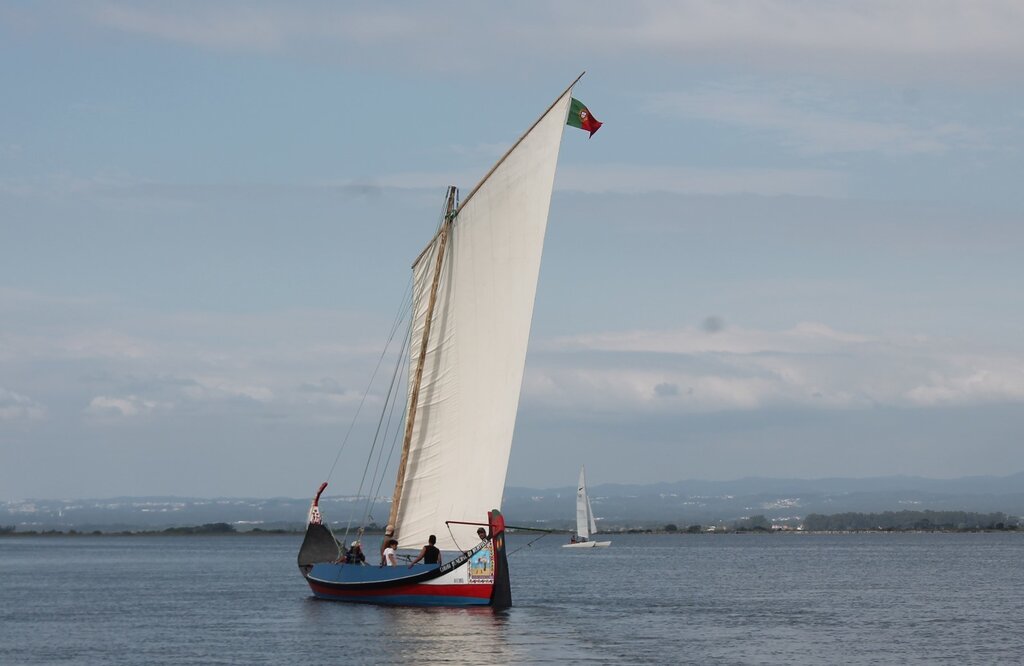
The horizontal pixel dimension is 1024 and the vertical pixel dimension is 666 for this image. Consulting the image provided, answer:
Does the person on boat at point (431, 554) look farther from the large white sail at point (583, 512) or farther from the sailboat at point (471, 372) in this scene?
the large white sail at point (583, 512)

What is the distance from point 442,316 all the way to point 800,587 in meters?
34.5

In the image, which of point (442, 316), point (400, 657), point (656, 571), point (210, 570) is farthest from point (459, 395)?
point (210, 570)

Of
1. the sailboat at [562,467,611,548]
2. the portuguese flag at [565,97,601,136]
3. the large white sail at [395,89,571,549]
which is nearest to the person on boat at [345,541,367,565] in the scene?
the large white sail at [395,89,571,549]

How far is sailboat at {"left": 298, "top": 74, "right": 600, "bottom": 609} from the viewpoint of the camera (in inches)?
1939

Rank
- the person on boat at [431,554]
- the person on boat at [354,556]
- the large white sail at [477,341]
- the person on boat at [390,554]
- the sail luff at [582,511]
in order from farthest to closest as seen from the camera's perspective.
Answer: the sail luff at [582,511] → the person on boat at [354,556] → the person on boat at [390,554] → the person on boat at [431,554] → the large white sail at [477,341]

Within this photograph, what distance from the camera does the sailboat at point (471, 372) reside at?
1939 inches

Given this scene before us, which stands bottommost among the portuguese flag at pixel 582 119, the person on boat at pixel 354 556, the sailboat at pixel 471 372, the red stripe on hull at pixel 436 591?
the red stripe on hull at pixel 436 591

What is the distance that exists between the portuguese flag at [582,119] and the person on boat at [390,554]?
629 inches

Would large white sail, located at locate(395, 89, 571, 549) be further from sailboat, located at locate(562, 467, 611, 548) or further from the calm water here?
sailboat, located at locate(562, 467, 611, 548)

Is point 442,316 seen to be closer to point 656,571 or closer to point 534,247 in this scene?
point 534,247

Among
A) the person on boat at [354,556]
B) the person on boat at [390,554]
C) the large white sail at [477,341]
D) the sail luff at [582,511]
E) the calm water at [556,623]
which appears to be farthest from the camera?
the sail luff at [582,511]

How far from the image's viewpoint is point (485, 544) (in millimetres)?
49594

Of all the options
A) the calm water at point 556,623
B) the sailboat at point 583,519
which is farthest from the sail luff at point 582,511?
the calm water at point 556,623

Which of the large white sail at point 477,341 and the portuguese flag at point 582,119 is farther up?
the portuguese flag at point 582,119
